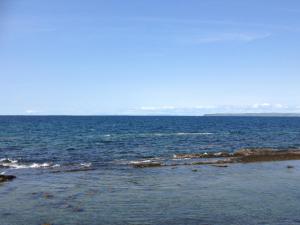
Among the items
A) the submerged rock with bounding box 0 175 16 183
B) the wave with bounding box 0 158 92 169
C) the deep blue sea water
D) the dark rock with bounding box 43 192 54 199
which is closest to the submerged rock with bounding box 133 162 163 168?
the deep blue sea water

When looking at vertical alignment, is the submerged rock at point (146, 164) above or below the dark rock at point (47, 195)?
above

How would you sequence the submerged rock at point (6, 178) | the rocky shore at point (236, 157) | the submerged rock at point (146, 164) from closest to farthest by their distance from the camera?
the submerged rock at point (6, 178), the submerged rock at point (146, 164), the rocky shore at point (236, 157)

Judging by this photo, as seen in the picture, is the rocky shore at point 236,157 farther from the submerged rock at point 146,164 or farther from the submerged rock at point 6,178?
the submerged rock at point 6,178

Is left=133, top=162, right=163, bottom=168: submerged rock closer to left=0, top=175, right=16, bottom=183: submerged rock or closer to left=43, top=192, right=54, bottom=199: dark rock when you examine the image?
left=0, top=175, right=16, bottom=183: submerged rock

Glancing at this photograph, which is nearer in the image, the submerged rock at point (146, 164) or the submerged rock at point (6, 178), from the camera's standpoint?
the submerged rock at point (6, 178)

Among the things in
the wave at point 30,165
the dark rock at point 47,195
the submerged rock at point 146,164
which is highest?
the submerged rock at point 146,164

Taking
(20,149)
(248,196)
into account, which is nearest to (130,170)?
(248,196)

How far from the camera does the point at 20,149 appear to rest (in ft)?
208

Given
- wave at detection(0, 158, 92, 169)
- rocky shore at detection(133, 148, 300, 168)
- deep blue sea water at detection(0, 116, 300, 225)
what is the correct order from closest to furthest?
deep blue sea water at detection(0, 116, 300, 225) → wave at detection(0, 158, 92, 169) → rocky shore at detection(133, 148, 300, 168)

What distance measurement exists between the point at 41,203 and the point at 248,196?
13.2m

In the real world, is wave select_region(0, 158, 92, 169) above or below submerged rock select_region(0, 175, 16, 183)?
below

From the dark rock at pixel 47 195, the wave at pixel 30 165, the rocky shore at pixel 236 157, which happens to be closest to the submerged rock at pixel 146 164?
the rocky shore at pixel 236 157

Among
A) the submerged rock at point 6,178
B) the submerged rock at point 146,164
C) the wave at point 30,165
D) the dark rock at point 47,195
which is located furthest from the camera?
the submerged rock at point 146,164

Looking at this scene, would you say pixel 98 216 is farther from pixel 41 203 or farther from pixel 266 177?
pixel 266 177
